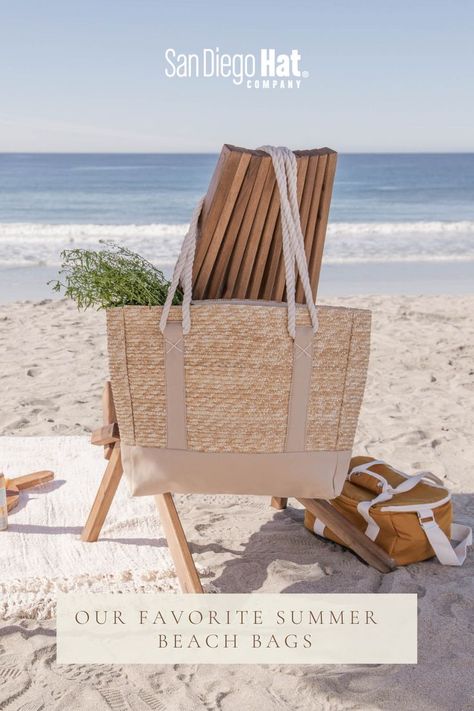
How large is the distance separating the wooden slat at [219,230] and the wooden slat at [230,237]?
0.01m

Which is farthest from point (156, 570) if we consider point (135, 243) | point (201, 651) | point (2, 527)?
point (135, 243)

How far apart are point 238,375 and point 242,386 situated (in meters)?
0.03

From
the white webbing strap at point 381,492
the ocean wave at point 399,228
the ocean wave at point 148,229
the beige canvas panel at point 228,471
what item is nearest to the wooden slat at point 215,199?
the beige canvas panel at point 228,471

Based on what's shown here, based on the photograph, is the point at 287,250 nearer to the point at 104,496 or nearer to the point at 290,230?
the point at 290,230

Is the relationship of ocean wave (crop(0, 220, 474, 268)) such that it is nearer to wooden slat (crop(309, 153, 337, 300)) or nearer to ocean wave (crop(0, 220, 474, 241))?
ocean wave (crop(0, 220, 474, 241))

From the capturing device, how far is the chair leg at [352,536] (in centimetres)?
254

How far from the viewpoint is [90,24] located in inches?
1324

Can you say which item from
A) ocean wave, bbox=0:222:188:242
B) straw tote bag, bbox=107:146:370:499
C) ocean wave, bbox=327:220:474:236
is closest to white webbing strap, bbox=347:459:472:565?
straw tote bag, bbox=107:146:370:499

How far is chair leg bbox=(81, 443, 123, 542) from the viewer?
2.59 metres

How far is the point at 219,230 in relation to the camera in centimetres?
222

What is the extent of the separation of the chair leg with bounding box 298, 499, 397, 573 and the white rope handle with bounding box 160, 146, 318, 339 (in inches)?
25.7

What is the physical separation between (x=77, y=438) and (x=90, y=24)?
33321mm

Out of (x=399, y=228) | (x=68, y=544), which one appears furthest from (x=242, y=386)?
(x=399, y=228)

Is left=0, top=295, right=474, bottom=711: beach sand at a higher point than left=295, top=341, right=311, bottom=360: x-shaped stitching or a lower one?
lower
